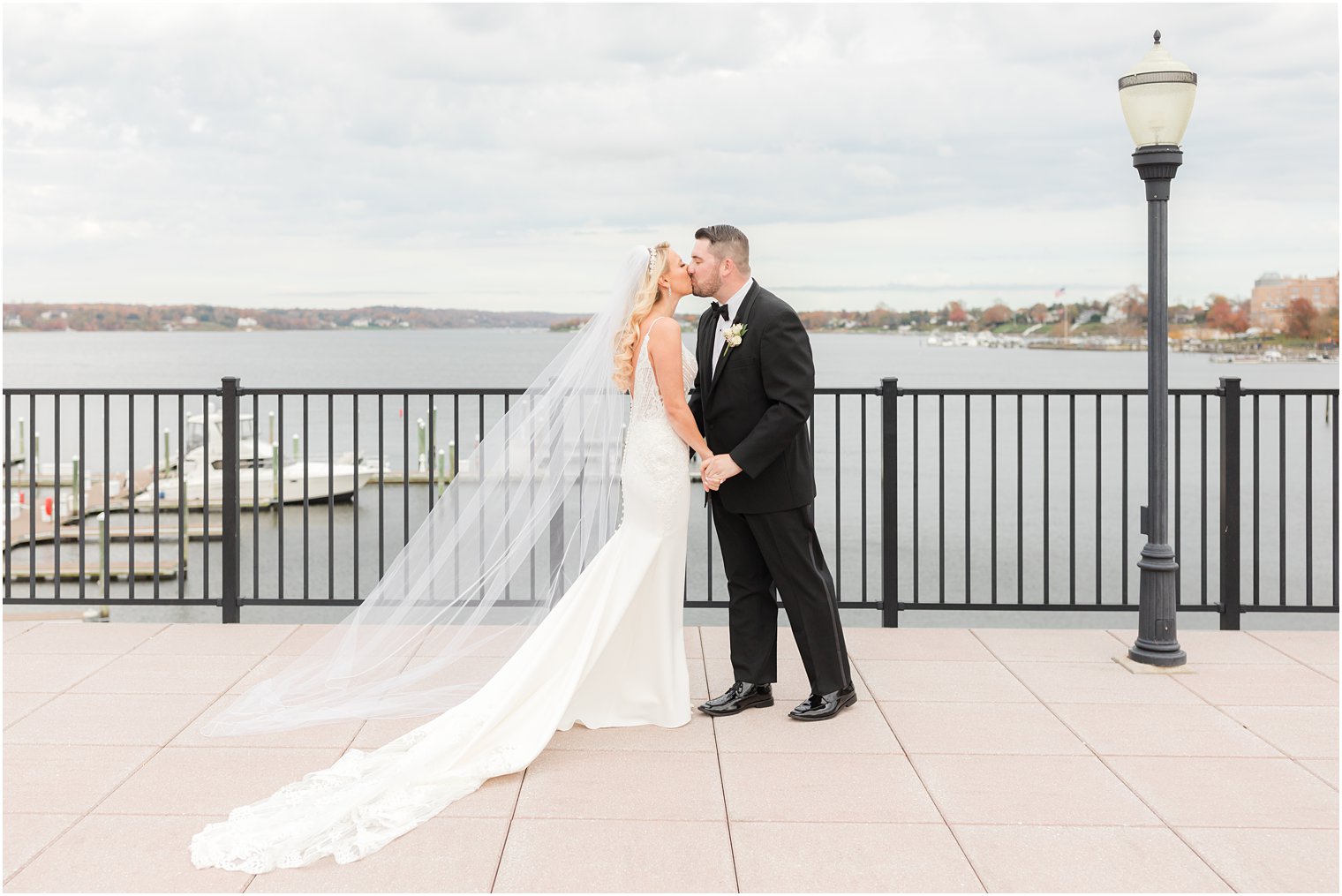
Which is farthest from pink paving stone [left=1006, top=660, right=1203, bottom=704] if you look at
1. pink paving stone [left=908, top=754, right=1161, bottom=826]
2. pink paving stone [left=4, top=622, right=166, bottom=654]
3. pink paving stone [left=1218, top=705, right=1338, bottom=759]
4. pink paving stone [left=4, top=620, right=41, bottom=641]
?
pink paving stone [left=4, top=620, right=41, bottom=641]

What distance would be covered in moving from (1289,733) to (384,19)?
74364mm

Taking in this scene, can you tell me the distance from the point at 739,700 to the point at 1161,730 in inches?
62.5

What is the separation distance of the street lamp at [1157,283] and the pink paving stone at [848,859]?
2.30 m

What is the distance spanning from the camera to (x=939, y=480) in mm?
7586

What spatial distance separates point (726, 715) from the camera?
4352 mm

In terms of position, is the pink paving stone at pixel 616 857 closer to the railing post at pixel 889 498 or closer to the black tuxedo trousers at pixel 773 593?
the black tuxedo trousers at pixel 773 593

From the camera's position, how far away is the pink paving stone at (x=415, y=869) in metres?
2.87

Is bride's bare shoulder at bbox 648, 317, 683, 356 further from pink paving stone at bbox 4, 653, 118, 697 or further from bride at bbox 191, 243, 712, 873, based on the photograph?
pink paving stone at bbox 4, 653, 118, 697

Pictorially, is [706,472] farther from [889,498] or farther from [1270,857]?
[1270,857]

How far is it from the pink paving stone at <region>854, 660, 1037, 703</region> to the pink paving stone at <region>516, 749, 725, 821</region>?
1.17 m

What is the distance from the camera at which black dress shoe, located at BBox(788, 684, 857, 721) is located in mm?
4262

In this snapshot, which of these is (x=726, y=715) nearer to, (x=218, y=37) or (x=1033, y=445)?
(x=1033, y=445)

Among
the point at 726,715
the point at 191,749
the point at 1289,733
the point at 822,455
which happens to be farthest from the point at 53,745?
the point at 822,455

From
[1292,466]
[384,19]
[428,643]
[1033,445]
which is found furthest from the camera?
[384,19]
